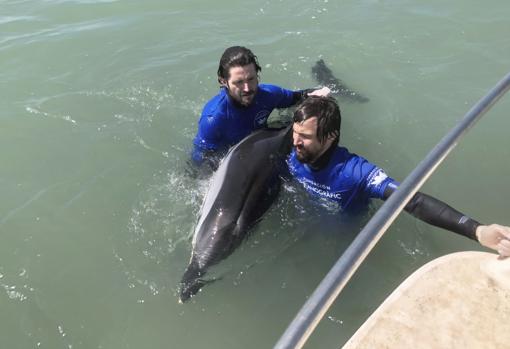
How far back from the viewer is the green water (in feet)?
13.4

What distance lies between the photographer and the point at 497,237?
296 centimetres

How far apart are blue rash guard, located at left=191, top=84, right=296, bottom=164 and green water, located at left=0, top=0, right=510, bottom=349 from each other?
0.47m

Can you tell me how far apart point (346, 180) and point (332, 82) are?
3.28m

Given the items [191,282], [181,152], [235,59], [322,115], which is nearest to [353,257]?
[322,115]

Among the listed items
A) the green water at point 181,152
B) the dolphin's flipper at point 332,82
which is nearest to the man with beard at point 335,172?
the green water at point 181,152

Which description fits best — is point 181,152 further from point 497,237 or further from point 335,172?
point 497,237

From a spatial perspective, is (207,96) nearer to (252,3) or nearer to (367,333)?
(252,3)

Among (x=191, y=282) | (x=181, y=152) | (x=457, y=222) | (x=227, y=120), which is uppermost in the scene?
(x=227, y=120)

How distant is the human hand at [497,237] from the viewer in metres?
2.78

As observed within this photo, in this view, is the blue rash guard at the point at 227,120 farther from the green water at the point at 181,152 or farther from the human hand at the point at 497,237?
the human hand at the point at 497,237

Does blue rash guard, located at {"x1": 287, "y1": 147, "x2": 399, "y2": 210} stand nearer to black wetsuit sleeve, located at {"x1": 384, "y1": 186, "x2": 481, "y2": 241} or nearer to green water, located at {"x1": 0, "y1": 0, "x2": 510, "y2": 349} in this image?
black wetsuit sleeve, located at {"x1": 384, "y1": 186, "x2": 481, "y2": 241}

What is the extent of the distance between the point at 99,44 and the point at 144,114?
104 inches

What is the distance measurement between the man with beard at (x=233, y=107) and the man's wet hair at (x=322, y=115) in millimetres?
1132

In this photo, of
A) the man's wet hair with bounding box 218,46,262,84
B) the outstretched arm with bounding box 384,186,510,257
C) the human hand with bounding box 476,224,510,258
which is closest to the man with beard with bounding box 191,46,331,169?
the man's wet hair with bounding box 218,46,262,84
